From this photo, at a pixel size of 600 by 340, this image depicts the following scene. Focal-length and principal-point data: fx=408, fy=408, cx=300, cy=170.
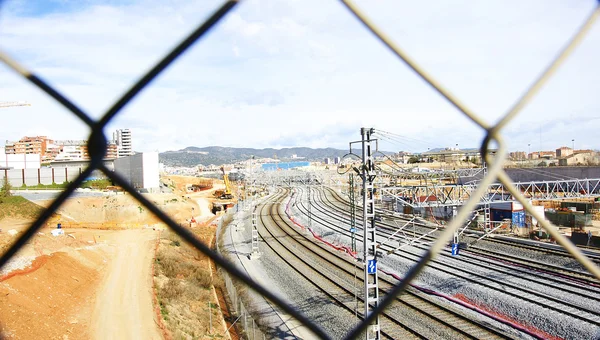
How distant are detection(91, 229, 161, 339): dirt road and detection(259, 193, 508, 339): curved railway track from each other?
16.8ft

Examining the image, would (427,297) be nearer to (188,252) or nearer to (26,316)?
(26,316)

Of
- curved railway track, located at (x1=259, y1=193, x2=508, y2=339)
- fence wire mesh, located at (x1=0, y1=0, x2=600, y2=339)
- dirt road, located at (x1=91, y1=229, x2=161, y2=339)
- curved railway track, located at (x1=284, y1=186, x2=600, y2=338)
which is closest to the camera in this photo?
fence wire mesh, located at (x1=0, y1=0, x2=600, y2=339)

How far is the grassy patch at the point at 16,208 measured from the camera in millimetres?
20562

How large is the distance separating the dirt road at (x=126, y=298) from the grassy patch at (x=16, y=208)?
4.90 m

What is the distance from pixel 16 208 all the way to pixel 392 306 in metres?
20.3

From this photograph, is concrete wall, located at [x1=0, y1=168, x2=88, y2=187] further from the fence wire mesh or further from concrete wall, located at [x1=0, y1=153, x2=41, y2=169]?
the fence wire mesh

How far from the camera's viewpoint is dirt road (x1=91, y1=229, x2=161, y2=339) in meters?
9.73

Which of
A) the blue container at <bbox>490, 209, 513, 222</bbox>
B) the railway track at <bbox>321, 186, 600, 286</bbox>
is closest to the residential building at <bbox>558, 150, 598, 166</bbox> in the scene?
the blue container at <bbox>490, 209, 513, 222</bbox>

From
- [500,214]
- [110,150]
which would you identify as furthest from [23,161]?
[110,150]

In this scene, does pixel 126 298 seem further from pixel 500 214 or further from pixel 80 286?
pixel 500 214

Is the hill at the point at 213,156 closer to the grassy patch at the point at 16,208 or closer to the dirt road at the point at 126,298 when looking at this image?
the grassy patch at the point at 16,208

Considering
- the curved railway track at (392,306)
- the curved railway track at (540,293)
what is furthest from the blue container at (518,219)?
the curved railway track at (392,306)

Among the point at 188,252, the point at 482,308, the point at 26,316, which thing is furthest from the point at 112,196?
the point at 482,308

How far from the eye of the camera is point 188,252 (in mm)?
20172
